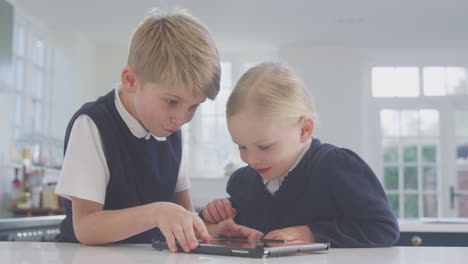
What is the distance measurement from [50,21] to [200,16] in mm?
1609

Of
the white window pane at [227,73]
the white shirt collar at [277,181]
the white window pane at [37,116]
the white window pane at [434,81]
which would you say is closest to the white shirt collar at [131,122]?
the white shirt collar at [277,181]

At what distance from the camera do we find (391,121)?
8.15 metres

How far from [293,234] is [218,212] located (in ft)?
0.89

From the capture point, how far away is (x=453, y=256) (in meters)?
0.92

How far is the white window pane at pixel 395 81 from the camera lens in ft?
26.6

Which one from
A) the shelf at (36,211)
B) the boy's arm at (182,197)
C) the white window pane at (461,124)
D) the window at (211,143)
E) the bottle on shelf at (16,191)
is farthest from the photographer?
the white window pane at (461,124)

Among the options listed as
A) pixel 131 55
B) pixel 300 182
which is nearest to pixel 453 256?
pixel 300 182

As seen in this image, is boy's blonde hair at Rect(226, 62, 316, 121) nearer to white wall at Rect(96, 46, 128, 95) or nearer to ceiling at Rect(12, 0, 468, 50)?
ceiling at Rect(12, 0, 468, 50)

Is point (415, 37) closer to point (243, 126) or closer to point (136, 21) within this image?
point (136, 21)

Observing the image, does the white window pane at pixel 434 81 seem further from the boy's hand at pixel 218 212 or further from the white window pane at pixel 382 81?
the boy's hand at pixel 218 212

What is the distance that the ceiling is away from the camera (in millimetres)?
6094

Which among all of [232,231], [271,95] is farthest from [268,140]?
[232,231]

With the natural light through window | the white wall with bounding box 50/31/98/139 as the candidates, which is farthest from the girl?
the natural light through window

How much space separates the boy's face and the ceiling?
14.3 ft
